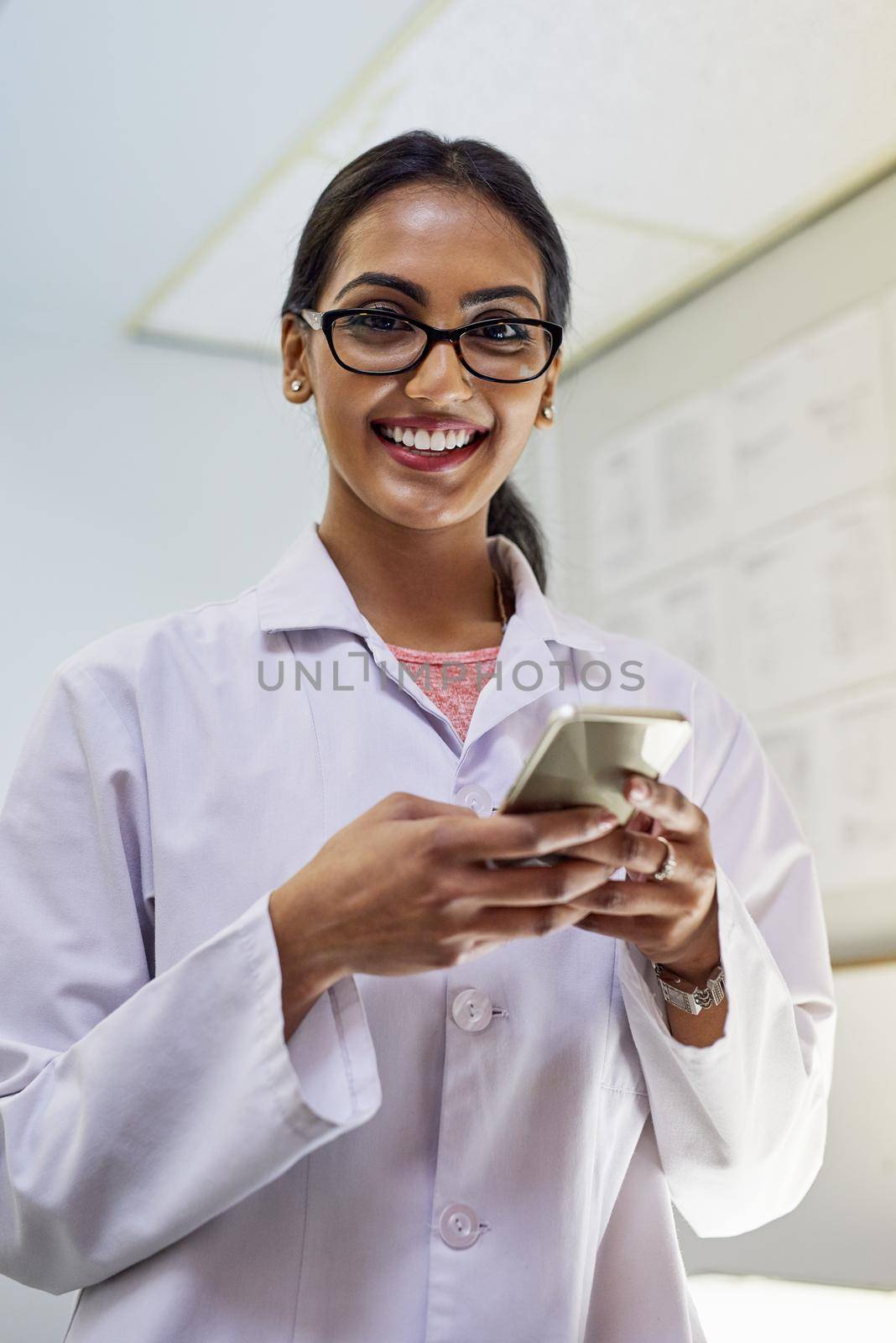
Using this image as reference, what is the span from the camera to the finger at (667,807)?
898mm

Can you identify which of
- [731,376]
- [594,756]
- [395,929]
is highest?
[731,376]

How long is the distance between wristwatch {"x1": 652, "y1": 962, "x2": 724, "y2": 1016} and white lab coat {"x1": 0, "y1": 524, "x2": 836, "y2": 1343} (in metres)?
0.02

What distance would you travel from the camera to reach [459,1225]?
3.63 feet

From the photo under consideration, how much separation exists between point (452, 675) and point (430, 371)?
30 cm

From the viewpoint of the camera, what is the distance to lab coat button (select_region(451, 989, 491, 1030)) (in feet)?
3.75

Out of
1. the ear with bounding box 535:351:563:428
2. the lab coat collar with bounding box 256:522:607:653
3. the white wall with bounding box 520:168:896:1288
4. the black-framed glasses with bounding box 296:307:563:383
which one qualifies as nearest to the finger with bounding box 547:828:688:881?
the lab coat collar with bounding box 256:522:607:653

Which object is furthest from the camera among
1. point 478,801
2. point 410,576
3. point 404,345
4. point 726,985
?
point 410,576

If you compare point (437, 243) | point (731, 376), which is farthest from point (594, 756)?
point (731, 376)

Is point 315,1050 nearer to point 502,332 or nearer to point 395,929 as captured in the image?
point 395,929

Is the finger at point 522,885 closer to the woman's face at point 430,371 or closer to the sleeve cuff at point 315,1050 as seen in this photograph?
the sleeve cuff at point 315,1050

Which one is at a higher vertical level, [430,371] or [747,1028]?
[430,371]

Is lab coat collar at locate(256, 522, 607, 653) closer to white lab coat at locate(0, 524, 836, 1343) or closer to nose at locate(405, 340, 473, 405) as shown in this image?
white lab coat at locate(0, 524, 836, 1343)

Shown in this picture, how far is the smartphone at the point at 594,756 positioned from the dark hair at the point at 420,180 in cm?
72

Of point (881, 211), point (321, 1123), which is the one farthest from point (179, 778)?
point (881, 211)
